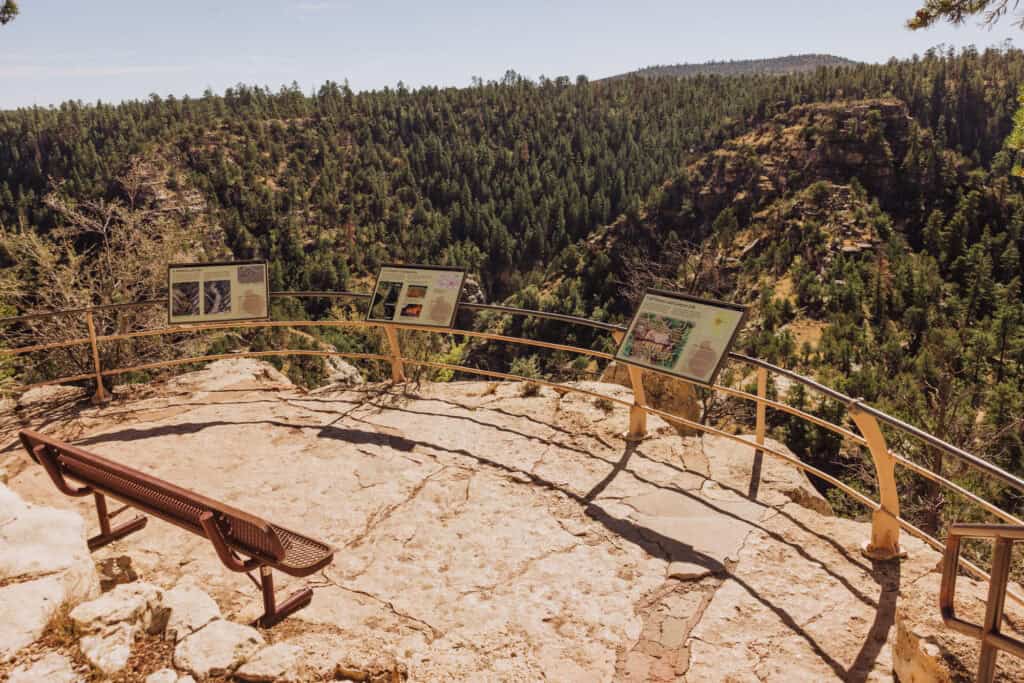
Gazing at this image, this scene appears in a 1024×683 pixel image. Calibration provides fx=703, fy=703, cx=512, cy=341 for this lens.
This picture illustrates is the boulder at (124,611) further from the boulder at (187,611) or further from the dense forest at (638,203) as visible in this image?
the dense forest at (638,203)

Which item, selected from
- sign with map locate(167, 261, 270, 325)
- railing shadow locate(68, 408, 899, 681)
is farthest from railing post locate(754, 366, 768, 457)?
sign with map locate(167, 261, 270, 325)

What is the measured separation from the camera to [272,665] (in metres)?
2.88

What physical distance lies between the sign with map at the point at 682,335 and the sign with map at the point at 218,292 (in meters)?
3.53

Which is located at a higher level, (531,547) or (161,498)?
(161,498)

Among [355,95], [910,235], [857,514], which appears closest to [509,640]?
[857,514]

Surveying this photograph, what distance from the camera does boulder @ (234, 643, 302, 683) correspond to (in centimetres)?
281

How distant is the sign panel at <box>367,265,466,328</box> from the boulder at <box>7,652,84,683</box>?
4.03 m

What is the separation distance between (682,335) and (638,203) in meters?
81.0

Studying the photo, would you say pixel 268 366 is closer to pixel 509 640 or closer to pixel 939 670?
pixel 509 640

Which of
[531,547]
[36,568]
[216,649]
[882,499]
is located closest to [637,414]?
[531,547]

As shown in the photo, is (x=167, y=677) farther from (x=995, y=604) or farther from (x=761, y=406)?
(x=761, y=406)

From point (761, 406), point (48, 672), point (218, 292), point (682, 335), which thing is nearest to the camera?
point (48, 672)

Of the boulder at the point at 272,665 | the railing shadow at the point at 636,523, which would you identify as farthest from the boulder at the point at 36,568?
the railing shadow at the point at 636,523

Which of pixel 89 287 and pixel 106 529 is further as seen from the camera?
pixel 89 287
